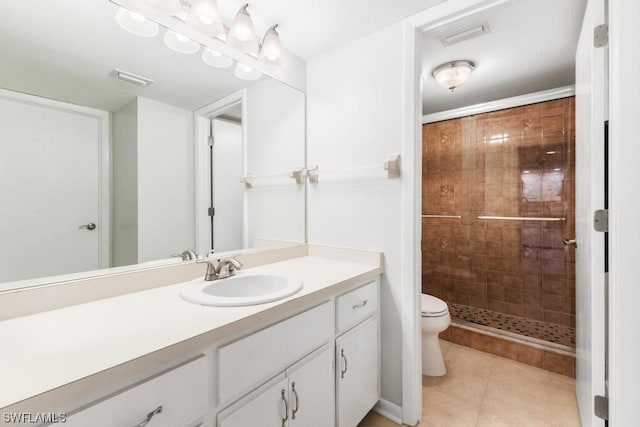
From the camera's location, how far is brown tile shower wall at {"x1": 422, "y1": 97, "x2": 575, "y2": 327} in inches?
88.0

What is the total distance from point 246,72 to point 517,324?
277 centimetres

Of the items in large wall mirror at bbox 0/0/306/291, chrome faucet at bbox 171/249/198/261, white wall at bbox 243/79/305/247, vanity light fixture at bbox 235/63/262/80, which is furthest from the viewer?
white wall at bbox 243/79/305/247

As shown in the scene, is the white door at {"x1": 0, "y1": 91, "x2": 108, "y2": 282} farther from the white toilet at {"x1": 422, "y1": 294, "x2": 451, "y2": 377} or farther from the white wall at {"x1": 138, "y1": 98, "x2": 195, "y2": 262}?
the white toilet at {"x1": 422, "y1": 294, "x2": 451, "y2": 377}

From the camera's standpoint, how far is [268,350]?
922 mm

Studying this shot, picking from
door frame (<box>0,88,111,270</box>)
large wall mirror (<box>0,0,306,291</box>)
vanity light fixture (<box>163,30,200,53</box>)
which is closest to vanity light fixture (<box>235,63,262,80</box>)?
large wall mirror (<box>0,0,306,291</box>)

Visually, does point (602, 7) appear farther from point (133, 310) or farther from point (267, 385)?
point (133, 310)

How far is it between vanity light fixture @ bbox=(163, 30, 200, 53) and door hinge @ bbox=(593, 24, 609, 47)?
1.65m

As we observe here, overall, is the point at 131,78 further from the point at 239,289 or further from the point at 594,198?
the point at 594,198

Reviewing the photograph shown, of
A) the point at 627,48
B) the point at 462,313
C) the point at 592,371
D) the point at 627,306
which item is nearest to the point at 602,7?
the point at 627,48

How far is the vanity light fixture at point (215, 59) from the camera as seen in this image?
1.40 meters

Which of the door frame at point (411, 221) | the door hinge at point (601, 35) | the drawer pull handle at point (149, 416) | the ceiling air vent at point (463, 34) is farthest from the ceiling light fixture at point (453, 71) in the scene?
the drawer pull handle at point (149, 416)

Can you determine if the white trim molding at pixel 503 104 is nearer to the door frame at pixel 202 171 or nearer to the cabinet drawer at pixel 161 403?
the door frame at pixel 202 171

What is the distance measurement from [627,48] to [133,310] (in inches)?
72.0

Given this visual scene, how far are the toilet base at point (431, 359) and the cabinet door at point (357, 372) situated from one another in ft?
1.90
